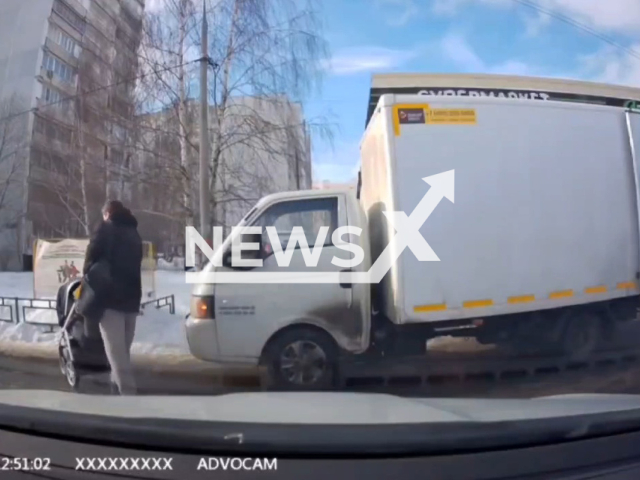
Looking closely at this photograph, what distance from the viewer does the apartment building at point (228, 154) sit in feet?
16.5

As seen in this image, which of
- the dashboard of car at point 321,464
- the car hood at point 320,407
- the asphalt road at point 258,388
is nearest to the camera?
the dashboard of car at point 321,464

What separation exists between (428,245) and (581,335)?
1.95 meters

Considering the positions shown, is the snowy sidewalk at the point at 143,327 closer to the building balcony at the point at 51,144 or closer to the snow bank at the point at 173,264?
the snow bank at the point at 173,264

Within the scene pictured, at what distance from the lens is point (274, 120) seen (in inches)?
200

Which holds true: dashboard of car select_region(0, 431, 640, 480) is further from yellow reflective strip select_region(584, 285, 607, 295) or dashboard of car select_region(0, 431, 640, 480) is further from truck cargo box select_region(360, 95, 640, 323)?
yellow reflective strip select_region(584, 285, 607, 295)

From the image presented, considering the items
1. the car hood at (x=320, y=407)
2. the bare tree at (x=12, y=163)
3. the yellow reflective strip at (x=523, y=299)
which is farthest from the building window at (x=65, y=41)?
the yellow reflective strip at (x=523, y=299)

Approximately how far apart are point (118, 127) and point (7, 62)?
120 centimetres

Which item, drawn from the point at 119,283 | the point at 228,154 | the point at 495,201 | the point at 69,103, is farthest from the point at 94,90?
the point at 495,201

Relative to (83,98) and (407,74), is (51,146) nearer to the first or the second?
(83,98)

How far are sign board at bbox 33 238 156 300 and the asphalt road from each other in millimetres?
605

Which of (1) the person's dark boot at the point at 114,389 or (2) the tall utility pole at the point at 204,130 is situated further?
(2) the tall utility pole at the point at 204,130

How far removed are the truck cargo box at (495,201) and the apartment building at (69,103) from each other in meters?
2.08

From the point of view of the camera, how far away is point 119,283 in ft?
15.9

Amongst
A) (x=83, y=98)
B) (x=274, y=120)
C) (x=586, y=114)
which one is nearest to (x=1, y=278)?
(x=83, y=98)
